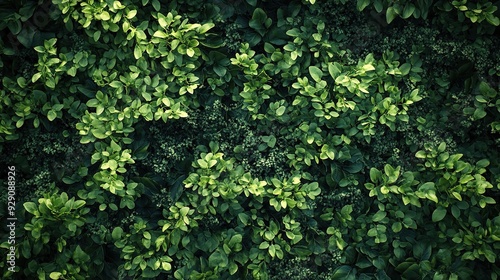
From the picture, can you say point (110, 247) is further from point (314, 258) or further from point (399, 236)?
point (399, 236)

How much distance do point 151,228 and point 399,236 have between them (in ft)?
5.11

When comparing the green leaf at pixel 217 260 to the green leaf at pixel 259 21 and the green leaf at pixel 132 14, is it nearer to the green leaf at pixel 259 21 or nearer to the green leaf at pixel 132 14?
the green leaf at pixel 259 21

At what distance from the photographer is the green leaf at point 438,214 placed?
286 centimetres

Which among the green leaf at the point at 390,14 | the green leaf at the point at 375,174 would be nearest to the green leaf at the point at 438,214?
the green leaf at the point at 375,174

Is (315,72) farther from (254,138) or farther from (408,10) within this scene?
(408,10)

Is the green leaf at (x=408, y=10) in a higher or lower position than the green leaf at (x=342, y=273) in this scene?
higher

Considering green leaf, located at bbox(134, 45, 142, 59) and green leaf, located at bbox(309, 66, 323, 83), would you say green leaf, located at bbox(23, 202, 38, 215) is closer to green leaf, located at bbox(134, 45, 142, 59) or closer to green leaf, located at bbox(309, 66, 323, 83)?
green leaf, located at bbox(134, 45, 142, 59)

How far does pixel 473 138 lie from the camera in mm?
3041

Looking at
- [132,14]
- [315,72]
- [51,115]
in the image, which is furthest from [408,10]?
[51,115]

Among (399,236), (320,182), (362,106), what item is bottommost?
(399,236)

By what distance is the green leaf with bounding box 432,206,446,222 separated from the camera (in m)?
2.86

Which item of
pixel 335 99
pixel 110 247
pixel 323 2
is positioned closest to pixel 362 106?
pixel 335 99

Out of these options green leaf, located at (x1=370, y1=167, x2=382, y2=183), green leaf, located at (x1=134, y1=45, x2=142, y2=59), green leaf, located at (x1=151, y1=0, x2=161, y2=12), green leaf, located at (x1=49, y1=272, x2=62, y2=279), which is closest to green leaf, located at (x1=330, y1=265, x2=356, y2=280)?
green leaf, located at (x1=370, y1=167, x2=382, y2=183)

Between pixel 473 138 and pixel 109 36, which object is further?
pixel 473 138
